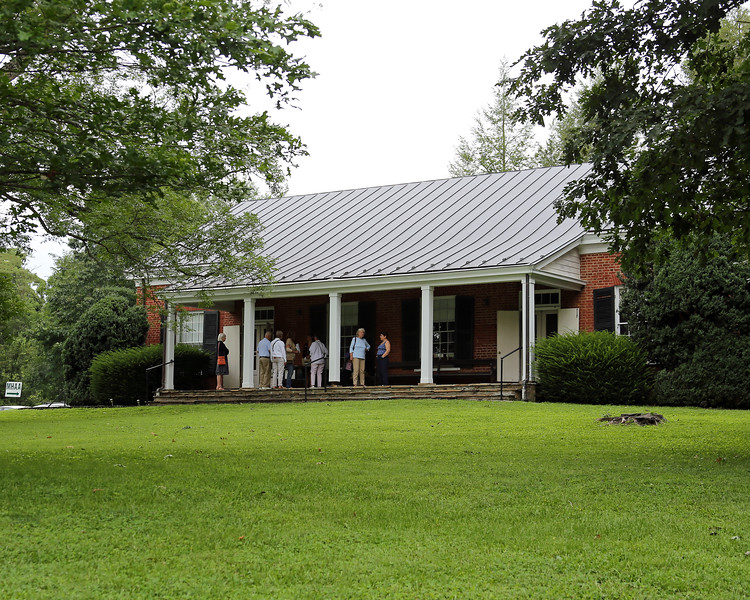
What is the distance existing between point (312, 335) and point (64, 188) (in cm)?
1708

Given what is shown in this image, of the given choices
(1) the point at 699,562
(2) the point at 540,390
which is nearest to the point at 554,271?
(2) the point at 540,390

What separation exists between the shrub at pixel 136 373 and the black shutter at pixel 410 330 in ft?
20.1

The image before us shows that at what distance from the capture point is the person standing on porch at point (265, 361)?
24.0m

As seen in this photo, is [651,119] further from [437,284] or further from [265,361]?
[265,361]

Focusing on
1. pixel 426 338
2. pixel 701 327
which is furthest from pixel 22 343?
pixel 701 327

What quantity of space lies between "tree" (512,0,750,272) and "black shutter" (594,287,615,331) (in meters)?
11.2

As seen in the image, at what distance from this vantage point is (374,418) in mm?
15719

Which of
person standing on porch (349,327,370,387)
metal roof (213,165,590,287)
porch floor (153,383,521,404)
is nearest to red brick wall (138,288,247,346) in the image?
metal roof (213,165,590,287)

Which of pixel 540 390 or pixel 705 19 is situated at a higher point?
pixel 705 19

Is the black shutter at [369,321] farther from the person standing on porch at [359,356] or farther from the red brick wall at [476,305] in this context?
the person standing on porch at [359,356]

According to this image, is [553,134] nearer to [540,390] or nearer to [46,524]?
[540,390]

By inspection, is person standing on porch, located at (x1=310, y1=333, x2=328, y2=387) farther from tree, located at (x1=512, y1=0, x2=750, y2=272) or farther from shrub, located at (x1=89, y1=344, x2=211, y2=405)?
tree, located at (x1=512, y1=0, x2=750, y2=272)

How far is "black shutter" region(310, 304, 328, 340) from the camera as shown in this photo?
26.0 meters

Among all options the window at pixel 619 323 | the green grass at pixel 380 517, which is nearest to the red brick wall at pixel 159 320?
the window at pixel 619 323
